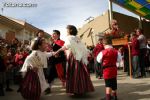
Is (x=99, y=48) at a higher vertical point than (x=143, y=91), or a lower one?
higher

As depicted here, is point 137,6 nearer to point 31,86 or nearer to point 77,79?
point 77,79

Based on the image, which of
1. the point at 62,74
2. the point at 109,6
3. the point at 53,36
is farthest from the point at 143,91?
the point at 109,6

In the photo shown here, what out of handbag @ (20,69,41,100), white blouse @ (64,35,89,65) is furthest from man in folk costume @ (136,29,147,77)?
handbag @ (20,69,41,100)

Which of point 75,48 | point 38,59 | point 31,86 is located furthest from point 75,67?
point 31,86

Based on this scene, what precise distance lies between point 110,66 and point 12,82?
5.86m

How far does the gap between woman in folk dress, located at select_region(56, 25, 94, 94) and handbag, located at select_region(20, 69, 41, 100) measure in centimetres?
72

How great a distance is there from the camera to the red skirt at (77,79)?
26.3ft

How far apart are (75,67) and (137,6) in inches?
484

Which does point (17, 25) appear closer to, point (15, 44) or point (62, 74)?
point (15, 44)

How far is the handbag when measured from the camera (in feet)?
25.6

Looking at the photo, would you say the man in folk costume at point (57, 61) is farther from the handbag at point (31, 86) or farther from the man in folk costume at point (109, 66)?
the man in folk costume at point (109, 66)

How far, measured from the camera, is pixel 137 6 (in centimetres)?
1958

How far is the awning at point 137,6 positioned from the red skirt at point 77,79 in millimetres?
11336

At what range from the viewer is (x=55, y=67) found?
9312 millimetres
